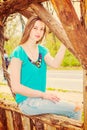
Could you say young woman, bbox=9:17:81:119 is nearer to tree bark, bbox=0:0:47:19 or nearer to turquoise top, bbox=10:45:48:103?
turquoise top, bbox=10:45:48:103

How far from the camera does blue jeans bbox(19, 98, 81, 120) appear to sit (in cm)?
301

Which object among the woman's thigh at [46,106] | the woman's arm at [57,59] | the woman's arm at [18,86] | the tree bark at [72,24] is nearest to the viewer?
the tree bark at [72,24]

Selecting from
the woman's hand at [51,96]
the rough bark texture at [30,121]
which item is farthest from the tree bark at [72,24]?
the rough bark texture at [30,121]

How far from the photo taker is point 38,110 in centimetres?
310

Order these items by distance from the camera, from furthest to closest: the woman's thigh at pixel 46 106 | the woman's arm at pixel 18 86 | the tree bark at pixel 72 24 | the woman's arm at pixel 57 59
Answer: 1. the woman's arm at pixel 57 59
2. the woman's thigh at pixel 46 106
3. the woman's arm at pixel 18 86
4. the tree bark at pixel 72 24

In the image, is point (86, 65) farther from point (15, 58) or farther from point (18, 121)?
point (18, 121)

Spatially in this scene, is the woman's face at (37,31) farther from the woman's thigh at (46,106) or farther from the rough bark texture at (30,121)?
the rough bark texture at (30,121)

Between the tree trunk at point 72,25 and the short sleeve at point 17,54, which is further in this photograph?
the short sleeve at point 17,54

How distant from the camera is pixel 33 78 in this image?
3086mm

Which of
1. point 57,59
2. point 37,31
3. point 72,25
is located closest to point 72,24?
point 72,25

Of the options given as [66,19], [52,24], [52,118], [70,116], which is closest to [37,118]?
[52,118]

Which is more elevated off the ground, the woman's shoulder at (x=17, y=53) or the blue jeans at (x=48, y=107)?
the woman's shoulder at (x=17, y=53)

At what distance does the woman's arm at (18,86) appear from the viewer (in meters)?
2.89

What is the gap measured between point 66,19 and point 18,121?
203 cm
